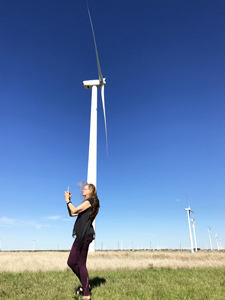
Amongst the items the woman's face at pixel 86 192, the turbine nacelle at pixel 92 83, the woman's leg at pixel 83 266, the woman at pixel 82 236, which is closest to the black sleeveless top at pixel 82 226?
the woman at pixel 82 236

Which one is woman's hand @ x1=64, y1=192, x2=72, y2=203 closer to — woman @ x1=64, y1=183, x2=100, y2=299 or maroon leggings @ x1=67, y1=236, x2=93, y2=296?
woman @ x1=64, y1=183, x2=100, y2=299

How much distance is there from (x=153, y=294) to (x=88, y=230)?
7.05 feet

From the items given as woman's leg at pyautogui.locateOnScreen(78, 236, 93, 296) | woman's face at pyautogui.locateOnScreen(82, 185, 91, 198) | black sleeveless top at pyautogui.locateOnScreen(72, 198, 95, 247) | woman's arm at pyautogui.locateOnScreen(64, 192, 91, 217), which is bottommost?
woman's leg at pyautogui.locateOnScreen(78, 236, 93, 296)

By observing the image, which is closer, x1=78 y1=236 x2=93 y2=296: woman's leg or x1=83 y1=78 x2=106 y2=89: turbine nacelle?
x1=78 y1=236 x2=93 y2=296: woman's leg

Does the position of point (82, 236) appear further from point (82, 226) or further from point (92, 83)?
point (92, 83)

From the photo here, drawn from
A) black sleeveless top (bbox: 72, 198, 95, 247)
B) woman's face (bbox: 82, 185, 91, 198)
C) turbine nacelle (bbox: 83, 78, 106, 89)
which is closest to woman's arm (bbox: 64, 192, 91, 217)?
black sleeveless top (bbox: 72, 198, 95, 247)

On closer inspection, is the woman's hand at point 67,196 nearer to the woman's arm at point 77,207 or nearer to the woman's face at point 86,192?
the woman's arm at point 77,207

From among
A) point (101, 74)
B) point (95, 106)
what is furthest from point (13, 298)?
point (101, 74)

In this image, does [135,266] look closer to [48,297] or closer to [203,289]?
[203,289]

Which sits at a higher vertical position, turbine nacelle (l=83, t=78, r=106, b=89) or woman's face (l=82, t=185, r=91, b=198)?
turbine nacelle (l=83, t=78, r=106, b=89)

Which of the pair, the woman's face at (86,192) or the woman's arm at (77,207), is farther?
the woman's face at (86,192)

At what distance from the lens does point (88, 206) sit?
5.27 metres

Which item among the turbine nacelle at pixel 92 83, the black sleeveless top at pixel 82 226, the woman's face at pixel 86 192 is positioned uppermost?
→ the turbine nacelle at pixel 92 83

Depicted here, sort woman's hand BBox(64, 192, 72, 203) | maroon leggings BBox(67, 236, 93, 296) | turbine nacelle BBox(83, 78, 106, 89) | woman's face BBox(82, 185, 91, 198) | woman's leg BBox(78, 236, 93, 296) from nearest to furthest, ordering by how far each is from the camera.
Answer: woman's leg BBox(78, 236, 93, 296) < maroon leggings BBox(67, 236, 93, 296) < woman's hand BBox(64, 192, 72, 203) < woman's face BBox(82, 185, 91, 198) < turbine nacelle BBox(83, 78, 106, 89)
